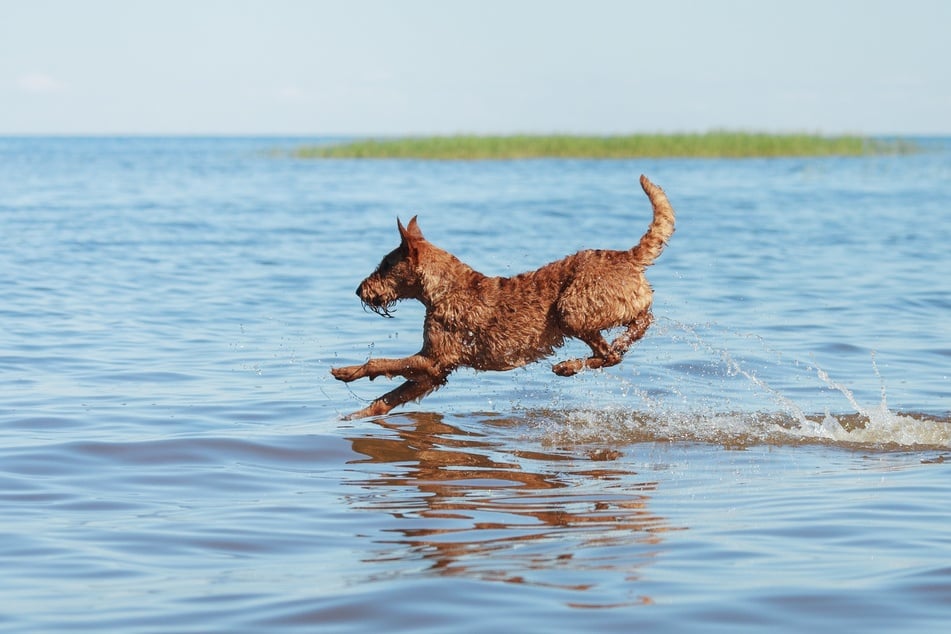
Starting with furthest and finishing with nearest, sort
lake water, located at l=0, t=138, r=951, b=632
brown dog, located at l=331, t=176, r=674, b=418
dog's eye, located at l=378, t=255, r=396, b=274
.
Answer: dog's eye, located at l=378, t=255, r=396, b=274, brown dog, located at l=331, t=176, r=674, b=418, lake water, located at l=0, t=138, r=951, b=632

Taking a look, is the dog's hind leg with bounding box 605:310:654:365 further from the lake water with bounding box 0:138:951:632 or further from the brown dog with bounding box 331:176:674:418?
the lake water with bounding box 0:138:951:632

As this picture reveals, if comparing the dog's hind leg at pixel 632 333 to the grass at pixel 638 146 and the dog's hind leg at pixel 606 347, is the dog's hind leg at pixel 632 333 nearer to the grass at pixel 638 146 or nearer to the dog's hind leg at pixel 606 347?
the dog's hind leg at pixel 606 347

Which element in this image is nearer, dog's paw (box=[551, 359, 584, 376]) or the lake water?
the lake water

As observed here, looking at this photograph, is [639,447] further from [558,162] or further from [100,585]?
[558,162]

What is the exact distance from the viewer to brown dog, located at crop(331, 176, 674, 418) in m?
8.31

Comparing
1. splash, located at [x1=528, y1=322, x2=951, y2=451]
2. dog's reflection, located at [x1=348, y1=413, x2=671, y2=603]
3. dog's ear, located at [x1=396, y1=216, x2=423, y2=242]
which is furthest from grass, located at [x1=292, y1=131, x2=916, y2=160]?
dog's reflection, located at [x1=348, y1=413, x2=671, y2=603]

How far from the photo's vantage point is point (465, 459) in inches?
315

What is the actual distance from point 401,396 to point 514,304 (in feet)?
3.68

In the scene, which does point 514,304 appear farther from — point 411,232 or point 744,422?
point 744,422

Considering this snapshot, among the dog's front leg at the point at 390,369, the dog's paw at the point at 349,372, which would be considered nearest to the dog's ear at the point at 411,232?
the dog's front leg at the point at 390,369

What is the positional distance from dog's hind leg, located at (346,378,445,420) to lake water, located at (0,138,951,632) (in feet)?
0.65

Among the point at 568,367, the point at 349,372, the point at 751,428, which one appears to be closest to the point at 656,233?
the point at 568,367

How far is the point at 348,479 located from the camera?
7352 millimetres

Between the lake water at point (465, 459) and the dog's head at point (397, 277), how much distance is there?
39.9 inches
